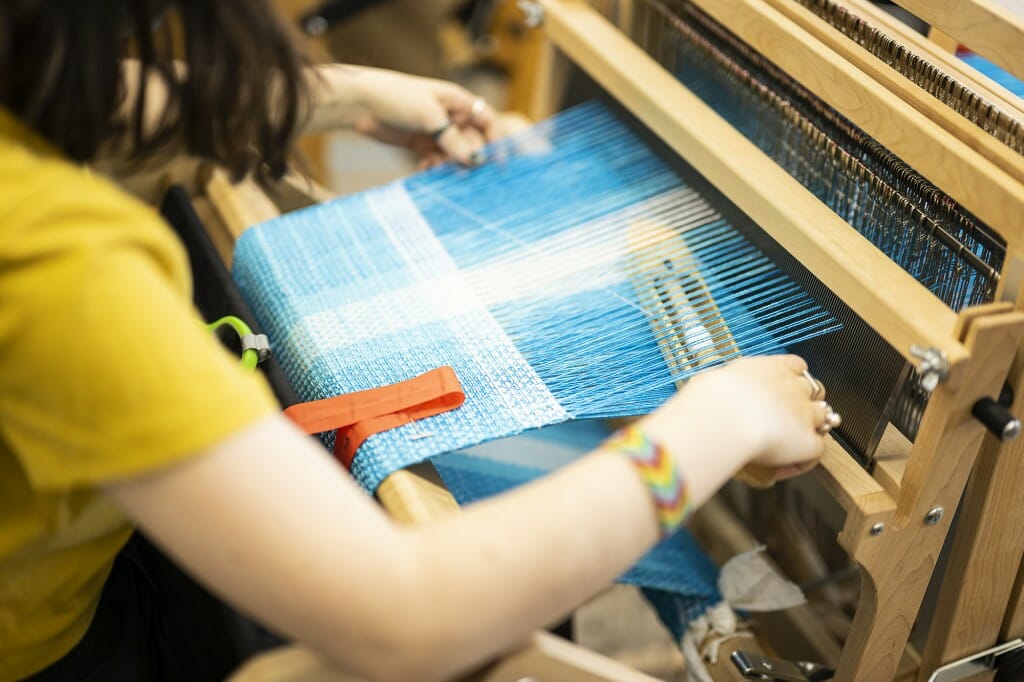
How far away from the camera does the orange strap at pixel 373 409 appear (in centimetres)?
91

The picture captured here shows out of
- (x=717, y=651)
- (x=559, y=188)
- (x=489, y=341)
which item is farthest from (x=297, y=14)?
(x=717, y=651)

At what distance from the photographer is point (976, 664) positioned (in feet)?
3.49

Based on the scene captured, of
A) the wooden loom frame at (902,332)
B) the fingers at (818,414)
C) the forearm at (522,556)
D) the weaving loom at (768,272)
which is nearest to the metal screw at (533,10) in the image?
the weaving loom at (768,272)

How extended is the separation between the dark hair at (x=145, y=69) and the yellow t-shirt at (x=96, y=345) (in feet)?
0.14

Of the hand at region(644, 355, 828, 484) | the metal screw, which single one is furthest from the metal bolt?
the hand at region(644, 355, 828, 484)

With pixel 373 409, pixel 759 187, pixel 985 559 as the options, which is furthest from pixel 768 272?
pixel 373 409

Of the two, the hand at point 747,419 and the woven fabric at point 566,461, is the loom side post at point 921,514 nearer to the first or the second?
the hand at point 747,419

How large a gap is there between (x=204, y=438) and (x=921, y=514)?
0.65 m

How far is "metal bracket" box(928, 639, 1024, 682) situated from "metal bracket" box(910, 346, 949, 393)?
0.41m

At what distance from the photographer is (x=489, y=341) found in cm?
104

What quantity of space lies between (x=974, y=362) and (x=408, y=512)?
1.58 feet

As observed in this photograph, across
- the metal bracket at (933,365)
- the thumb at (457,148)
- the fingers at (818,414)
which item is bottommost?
the thumb at (457,148)

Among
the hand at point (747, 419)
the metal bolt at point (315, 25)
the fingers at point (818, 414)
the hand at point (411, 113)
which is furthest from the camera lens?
the metal bolt at point (315, 25)

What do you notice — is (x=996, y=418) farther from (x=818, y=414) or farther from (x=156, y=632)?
(x=156, y=632)
